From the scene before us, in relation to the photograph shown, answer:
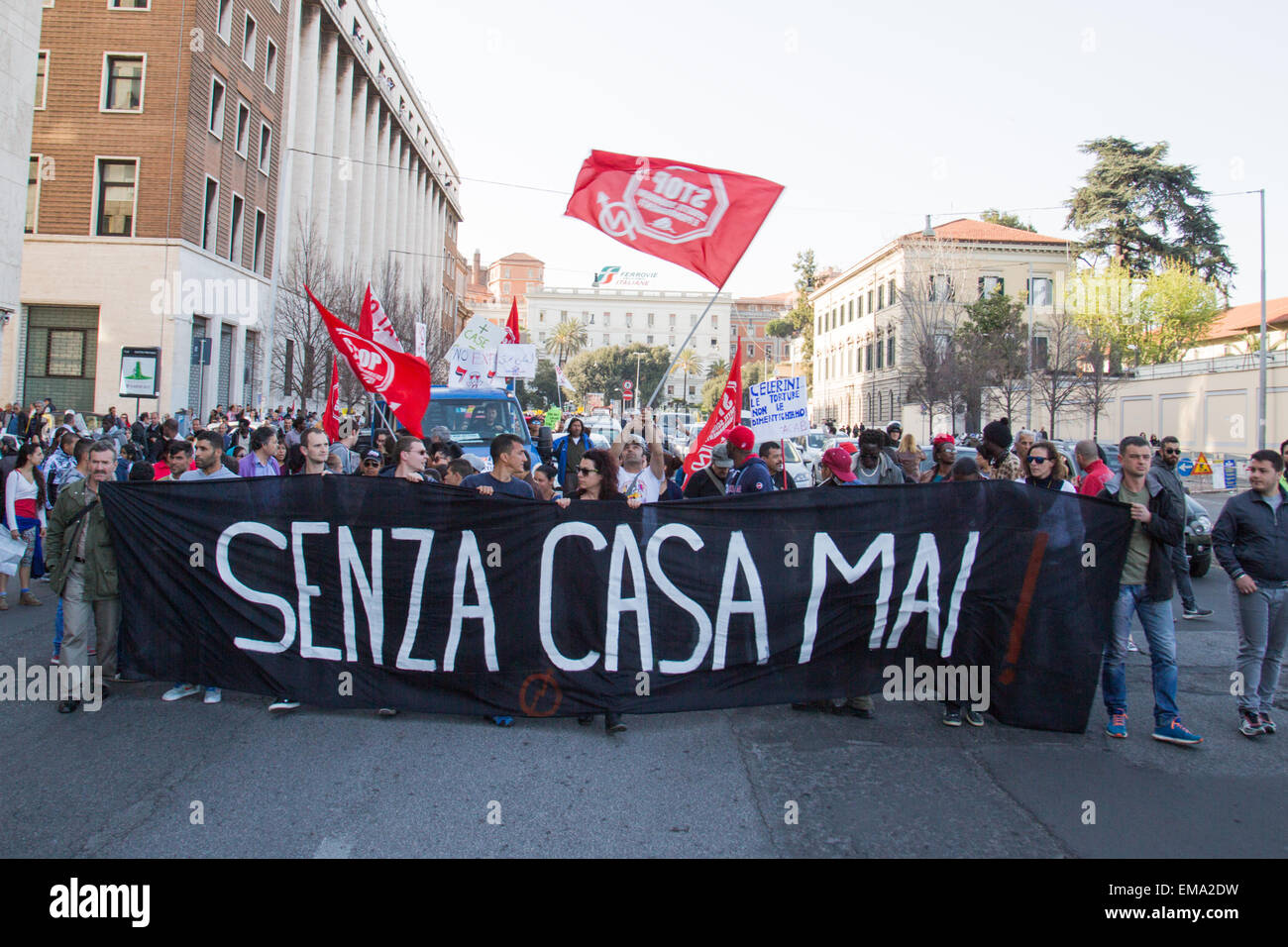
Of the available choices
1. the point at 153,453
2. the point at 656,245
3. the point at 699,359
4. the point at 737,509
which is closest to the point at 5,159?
the point at 153,453

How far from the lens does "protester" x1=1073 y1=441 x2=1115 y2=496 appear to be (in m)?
7.18

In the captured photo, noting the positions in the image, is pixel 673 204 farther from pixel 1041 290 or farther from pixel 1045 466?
pixel 1041 290

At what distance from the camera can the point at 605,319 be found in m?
129

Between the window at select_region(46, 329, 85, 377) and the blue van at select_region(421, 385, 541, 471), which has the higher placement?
→ the window at select_region(46, 329, 85, 377)

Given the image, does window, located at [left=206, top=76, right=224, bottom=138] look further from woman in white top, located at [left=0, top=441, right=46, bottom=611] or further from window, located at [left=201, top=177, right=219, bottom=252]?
woman in white top, located at [left=0, top=441, right=46, bottom=611]

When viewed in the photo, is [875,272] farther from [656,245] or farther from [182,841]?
[182,841]

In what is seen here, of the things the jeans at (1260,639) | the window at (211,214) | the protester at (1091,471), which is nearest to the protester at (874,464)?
the protester at (1091,471)

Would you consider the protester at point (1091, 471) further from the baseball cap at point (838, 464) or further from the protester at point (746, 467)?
the protester at point (746, 467)

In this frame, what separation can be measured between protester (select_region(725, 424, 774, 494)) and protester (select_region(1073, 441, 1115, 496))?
2420mm

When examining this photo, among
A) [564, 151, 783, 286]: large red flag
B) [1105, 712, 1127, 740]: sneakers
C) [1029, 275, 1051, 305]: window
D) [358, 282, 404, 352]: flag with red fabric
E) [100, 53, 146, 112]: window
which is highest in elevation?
[1029, 275, 1051, 305]: window

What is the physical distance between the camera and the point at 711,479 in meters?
8.30

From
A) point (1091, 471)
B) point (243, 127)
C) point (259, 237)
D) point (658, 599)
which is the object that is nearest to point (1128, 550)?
point (1091, 471)

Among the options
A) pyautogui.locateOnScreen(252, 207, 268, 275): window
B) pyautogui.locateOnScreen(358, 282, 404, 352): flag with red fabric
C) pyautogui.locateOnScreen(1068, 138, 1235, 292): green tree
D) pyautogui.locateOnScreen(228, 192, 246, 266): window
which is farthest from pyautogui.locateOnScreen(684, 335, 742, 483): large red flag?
pyautogui.locateOnScreen(1068, 138, 1235, 292): green tree

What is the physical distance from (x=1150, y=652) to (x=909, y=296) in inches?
1898
